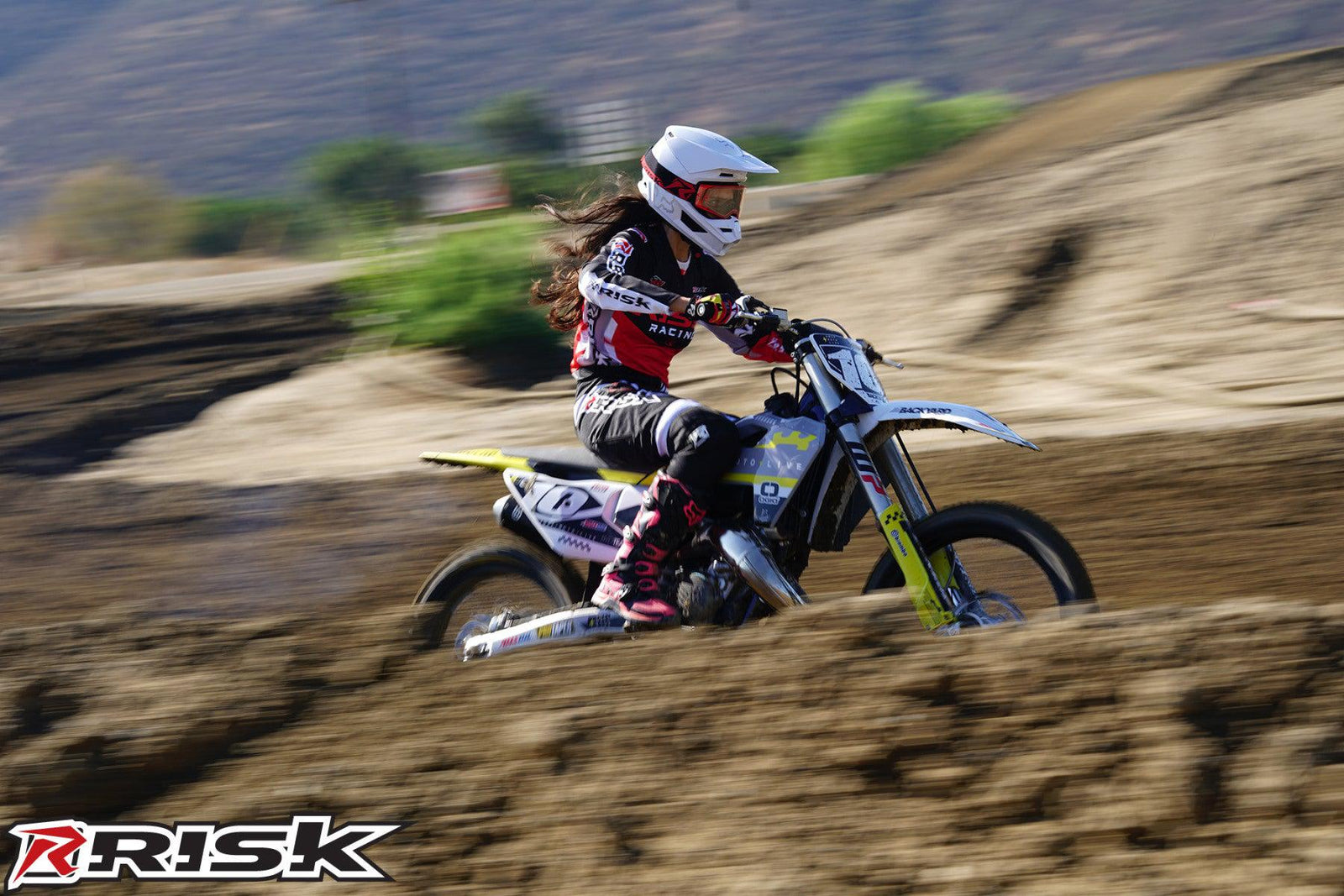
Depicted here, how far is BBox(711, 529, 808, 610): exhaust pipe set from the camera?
15.9 feet

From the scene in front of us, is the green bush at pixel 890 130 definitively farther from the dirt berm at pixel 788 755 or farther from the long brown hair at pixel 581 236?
the dirt berm at pixel 788 755

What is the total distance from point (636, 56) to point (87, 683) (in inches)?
2537

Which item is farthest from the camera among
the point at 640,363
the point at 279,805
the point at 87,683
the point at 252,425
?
the point at 252,425

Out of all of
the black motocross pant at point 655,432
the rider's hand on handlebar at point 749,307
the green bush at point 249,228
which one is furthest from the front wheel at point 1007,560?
the green bush at point 249,228

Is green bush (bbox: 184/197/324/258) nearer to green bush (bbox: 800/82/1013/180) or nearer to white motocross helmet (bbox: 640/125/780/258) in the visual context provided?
green bush (bbox: 800/82/1013/180)

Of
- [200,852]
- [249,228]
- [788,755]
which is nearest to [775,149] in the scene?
[249,228]

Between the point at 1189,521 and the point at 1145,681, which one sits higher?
the point at 1145,681

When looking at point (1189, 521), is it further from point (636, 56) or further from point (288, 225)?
point (636, 56)

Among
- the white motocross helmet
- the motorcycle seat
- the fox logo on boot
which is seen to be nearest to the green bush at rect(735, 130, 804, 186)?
the white motocross helmet

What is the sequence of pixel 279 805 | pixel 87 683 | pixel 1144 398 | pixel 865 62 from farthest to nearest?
1. pixel 865 62
2. pixel 1144 398
3. pixel 87 683
4. pixel 279 805

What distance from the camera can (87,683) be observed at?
4.62m

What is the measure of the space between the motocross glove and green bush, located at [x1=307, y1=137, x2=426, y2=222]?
11.6m

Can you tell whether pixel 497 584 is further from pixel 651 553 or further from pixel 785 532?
pixel 785 532

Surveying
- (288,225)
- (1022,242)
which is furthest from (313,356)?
(288,225)
